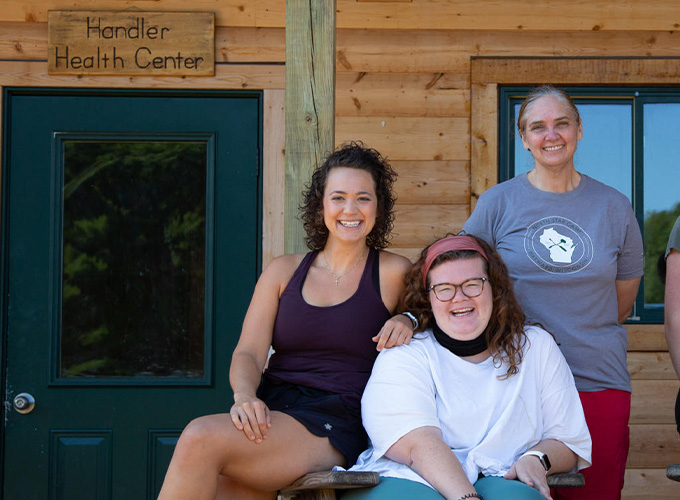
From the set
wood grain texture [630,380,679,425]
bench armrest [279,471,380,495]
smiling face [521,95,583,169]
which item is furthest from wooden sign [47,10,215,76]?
wood grain texture [630,380,679,425]

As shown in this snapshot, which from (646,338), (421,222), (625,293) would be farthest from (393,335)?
(646,338)

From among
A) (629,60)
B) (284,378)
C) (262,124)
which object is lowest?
(284,378)

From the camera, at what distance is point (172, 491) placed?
6.22ft

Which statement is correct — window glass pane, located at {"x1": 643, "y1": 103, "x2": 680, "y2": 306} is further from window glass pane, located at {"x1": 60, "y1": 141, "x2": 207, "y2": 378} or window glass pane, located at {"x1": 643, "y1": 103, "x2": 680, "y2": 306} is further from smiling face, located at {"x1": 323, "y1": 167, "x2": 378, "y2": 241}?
window glass pane, located at {"x1": 60, "y1": 141, "x2": 207, "y2": 378}

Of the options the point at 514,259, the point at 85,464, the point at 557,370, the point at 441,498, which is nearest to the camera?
the point at 441,498

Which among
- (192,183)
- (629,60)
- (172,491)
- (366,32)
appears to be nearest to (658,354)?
(629,60)

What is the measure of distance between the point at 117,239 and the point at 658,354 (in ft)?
8.23

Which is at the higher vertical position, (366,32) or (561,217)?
(366,32)

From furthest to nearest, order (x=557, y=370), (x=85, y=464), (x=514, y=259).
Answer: (x=85, y=464) → (x=514, y=259) → (x=557, y=370)

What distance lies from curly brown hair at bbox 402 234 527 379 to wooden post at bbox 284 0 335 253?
444 mm

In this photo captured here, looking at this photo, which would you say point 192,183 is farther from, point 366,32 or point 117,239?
point 366,32

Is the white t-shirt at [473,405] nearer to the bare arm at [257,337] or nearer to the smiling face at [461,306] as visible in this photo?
the smiling face at [461,306]

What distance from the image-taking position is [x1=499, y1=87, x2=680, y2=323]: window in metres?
3.67

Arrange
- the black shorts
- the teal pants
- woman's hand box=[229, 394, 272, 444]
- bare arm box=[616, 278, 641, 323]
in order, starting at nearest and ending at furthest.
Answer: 1. the teal pants
2. woman's hand box=[229, 394, 272, 444]
3. the black shorts
4. bare arm box=[616, 278, 641, 323]
